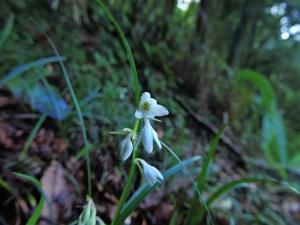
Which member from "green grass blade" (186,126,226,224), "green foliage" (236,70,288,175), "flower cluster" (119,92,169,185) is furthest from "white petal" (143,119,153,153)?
"green foliage" (236,70,288,175)

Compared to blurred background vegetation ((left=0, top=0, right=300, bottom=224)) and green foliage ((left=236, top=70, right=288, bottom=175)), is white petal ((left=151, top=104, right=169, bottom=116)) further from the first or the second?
green foliage ((left=236, top=70, right=288, bottom=175))

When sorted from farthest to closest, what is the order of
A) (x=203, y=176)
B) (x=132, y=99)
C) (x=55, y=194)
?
(x=132, y=99), (x=55, y=194), (x=203, y=176)

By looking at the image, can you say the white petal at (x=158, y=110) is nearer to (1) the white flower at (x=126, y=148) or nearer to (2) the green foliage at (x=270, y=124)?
(1) the white flower at (x=126, y=148)

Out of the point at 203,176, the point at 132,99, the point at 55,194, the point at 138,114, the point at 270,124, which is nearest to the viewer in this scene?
the point at 138,114

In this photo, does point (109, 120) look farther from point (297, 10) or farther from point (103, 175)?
point (297, 10)

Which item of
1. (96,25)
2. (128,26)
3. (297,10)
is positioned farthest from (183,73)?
(297,10)

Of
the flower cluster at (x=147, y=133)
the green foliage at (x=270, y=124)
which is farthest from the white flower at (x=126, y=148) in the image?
the green foliage at (x=270, y=124)

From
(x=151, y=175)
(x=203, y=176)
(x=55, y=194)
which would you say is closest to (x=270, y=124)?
(x=203, y=176)

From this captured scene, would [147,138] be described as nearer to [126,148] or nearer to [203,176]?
[126,148]
